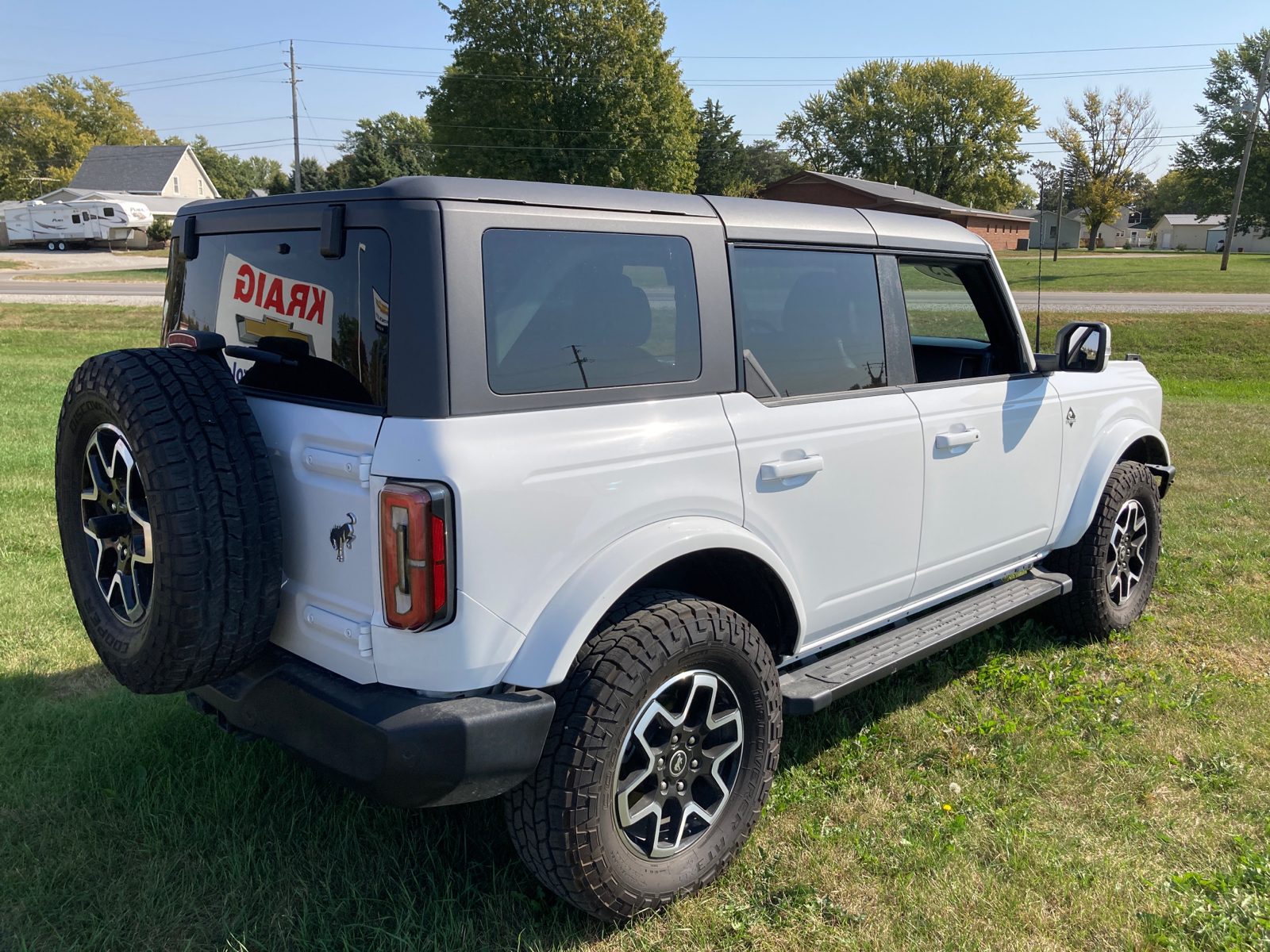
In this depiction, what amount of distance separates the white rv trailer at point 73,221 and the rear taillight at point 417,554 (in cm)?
6190

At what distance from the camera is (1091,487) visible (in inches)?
171

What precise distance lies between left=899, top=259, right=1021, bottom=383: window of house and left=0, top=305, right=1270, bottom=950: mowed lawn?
1.37m

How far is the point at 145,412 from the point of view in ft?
7.55

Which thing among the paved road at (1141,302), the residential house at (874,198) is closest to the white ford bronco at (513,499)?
the paved road at (1141,302)

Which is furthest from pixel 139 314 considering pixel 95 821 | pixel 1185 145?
pixel 1185 145

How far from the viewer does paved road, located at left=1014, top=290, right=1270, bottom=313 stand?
20328mm

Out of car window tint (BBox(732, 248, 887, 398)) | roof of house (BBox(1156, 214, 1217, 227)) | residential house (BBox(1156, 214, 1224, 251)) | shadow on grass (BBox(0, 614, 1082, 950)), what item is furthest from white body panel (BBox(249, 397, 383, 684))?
roof of house (BBox(1156, 214, 1217, 227))

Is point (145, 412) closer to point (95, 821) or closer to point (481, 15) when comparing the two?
point (95, 821)

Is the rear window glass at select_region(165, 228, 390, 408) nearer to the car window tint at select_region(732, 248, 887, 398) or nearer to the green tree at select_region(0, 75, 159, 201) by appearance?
the car window tint at select_region(732, 248, 887, 398)

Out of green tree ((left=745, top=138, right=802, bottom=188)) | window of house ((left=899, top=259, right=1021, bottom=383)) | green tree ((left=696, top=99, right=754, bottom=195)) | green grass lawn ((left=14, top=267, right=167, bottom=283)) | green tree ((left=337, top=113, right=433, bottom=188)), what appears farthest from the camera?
green tree ((left=745, top=138, right=802, bottom=188))

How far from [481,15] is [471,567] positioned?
49.0 metres

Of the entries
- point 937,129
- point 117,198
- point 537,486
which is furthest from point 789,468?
point 937,129

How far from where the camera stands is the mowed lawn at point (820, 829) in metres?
2.60

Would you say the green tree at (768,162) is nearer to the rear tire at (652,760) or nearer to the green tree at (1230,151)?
the green tree at (1230,151)
